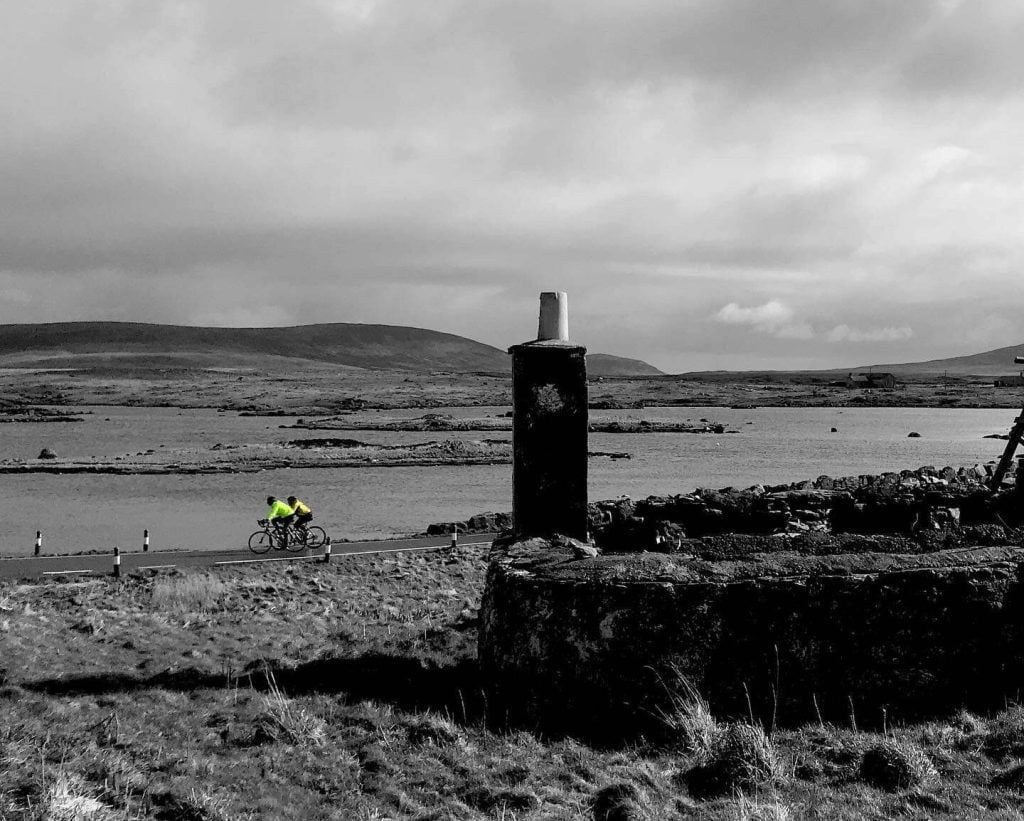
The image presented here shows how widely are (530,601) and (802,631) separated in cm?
221

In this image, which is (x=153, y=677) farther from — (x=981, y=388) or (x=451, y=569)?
(x=981, y=388)

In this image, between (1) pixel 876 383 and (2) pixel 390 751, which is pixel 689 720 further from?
(1) pixel 876 383

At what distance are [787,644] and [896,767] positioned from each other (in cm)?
142

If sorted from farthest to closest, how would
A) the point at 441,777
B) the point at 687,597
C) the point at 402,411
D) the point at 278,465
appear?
the point at 402,411 < the point at 278,465 < the point at 687,597 < the point at 441,777

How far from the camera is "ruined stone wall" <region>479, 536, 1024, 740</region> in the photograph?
26.2 ft

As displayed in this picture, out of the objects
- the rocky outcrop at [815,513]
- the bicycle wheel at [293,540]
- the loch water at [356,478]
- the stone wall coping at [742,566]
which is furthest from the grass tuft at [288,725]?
the loch water at [356,478]

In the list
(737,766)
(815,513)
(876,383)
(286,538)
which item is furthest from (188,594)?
(876,383)

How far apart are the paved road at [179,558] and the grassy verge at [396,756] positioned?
479 inches

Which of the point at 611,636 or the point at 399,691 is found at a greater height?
the point at 611,636

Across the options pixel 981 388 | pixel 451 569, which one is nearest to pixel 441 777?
pixel 451 569

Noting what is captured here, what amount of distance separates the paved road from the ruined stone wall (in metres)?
16.6

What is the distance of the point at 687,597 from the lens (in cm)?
800

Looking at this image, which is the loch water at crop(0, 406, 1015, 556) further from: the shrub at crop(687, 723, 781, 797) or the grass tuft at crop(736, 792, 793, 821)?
the grass tuft at crop(736, 792, 793, 821)

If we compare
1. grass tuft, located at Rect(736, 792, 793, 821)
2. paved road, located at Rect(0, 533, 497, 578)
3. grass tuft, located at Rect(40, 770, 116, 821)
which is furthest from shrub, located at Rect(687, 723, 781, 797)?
paved road, located at Rect(0, 533, 497, 578)
